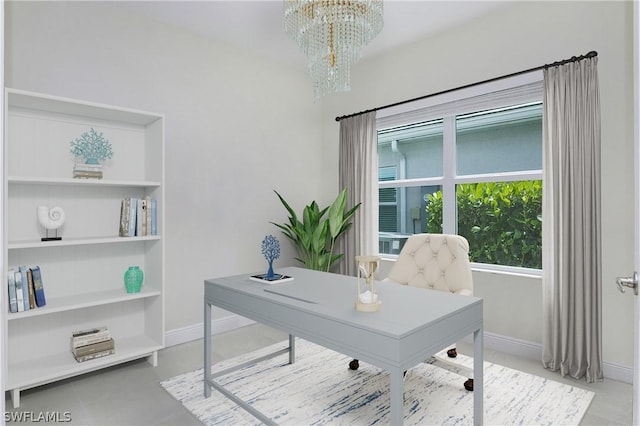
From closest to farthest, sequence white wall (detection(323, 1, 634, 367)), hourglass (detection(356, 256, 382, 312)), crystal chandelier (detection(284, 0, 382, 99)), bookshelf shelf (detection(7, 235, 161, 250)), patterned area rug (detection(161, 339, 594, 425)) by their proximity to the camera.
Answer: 1. hourglass (detection(356, 256, 382, 312))
2. patterned area rug (detection(161, 339, 594, 425))
3. bookshelf shelf (detection(7, 235, 161, 250))
4. crystal chandelier (detection(284, 0, 382, 99))
5. white wall (detection(323, 1, 634, 367))

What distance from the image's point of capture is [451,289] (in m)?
2.59

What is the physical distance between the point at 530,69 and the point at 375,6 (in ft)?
4.33

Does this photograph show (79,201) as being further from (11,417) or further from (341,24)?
(341,24)

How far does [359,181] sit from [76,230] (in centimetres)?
256

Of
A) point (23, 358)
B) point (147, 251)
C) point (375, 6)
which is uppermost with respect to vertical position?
point (375, 6)

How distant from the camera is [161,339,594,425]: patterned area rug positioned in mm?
2098

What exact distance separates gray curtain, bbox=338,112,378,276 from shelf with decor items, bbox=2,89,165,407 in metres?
1.96

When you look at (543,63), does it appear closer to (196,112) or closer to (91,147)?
(196,112)

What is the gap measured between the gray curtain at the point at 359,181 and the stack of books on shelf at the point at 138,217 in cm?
199

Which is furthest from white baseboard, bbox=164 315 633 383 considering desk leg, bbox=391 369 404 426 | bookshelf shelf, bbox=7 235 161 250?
desk leg, bbox=391 369 404 426

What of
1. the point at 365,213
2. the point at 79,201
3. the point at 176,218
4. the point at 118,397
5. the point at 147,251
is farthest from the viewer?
the point at 365,213

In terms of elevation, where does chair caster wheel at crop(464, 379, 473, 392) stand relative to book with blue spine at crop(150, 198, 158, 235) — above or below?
below

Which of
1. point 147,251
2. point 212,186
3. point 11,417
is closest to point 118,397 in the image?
point 11,417

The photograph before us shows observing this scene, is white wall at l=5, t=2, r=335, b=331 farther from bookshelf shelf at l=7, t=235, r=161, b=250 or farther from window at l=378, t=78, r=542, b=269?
window at l=378, t=78, r=542, b=269
